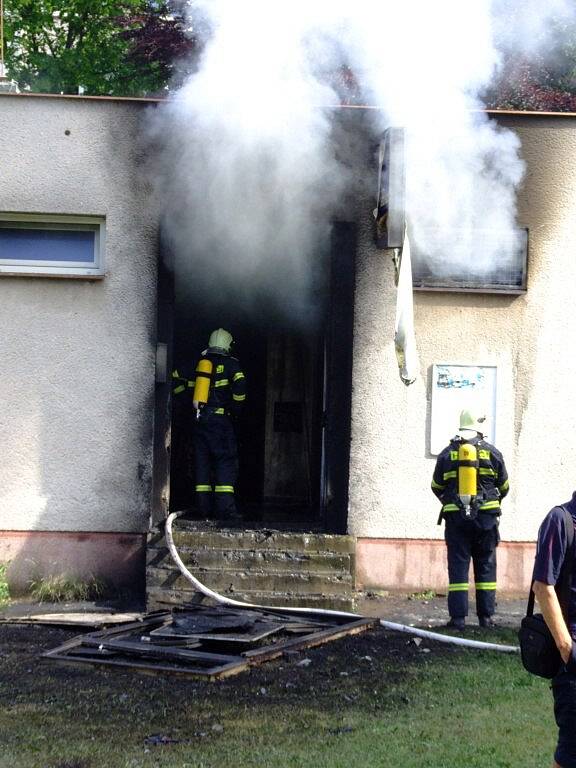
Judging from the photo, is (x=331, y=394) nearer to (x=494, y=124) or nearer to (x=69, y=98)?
(x=494, y=124)

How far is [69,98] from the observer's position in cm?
1073

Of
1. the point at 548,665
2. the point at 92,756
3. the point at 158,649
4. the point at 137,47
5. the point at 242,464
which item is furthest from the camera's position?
the point at 137,47

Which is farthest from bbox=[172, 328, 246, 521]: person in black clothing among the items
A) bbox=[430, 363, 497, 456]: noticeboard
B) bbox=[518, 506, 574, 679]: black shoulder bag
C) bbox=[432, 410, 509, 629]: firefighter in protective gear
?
bbox=[518, 506, 574, 679]: black shoulder bag

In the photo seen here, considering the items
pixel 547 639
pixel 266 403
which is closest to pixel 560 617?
pixel 547 639

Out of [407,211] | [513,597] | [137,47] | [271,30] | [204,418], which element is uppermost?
[137,47]

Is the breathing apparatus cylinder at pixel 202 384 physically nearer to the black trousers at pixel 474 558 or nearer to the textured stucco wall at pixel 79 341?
the textured stucco wall at pixel 79 341

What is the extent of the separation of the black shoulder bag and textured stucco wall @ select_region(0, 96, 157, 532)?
21.3 feet

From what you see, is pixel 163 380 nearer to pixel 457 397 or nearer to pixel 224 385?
pixel 224 385

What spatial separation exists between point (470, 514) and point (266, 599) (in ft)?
6.63

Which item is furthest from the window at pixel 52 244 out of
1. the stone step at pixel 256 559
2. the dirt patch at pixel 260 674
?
the dirt patch at pixel 260 674

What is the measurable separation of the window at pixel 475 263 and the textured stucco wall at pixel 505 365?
0.37ft

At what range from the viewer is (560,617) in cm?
457

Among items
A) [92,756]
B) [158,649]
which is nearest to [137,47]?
[158,649]

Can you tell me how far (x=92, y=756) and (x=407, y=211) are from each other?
661cm
